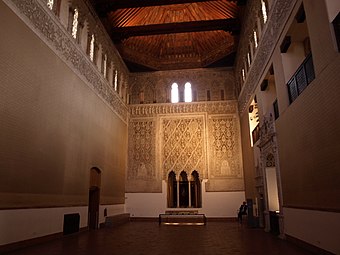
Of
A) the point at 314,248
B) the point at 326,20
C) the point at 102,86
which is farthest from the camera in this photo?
the point at 102,86

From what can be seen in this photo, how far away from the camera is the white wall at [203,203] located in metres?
14.1

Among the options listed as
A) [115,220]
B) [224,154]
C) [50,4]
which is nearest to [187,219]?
[115,220]

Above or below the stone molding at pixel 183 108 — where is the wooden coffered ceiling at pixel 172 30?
above

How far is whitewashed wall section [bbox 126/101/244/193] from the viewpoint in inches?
568

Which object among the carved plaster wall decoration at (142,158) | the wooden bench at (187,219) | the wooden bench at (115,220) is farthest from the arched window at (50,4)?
the wooden bench at (187,219)

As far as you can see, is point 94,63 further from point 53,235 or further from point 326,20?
point 326,20

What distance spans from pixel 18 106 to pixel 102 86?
5.75 meters

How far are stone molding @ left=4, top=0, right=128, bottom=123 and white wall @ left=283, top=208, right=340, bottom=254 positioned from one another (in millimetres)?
7476

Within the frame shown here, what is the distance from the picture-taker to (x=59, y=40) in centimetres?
835

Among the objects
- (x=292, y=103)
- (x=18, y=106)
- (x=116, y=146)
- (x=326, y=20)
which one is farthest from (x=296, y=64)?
(x=116, y=146)

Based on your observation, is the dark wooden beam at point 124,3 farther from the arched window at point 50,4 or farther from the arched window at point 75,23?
the arched window at point 50,4

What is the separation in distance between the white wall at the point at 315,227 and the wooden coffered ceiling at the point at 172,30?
8.30m

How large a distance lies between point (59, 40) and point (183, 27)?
5.95m

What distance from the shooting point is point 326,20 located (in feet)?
15.9
